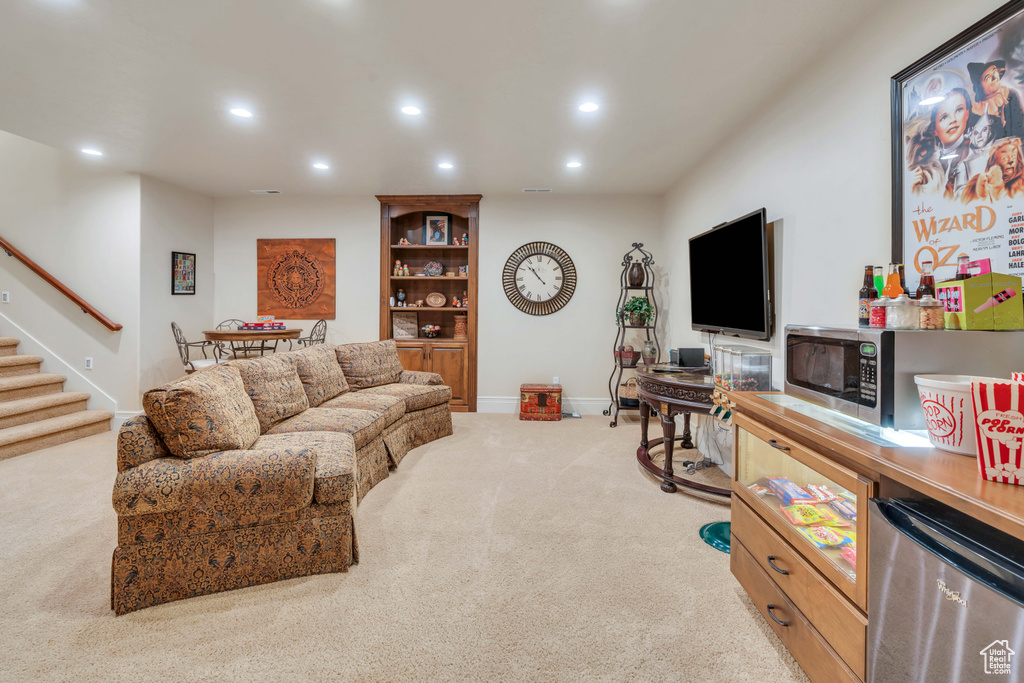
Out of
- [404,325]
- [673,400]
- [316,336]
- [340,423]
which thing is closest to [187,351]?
[316,336]

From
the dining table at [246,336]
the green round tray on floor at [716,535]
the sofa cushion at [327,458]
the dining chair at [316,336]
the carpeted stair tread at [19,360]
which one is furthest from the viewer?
the dining chair at [316,336]

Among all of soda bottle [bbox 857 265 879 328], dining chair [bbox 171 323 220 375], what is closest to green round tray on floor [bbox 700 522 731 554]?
soda bottle [bbox 857 265 879 328]

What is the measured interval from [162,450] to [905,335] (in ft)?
8.80

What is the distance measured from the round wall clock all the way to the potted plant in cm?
74

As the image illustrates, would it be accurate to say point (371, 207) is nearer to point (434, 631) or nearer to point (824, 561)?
point (434, 631)

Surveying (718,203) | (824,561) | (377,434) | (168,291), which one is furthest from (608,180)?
(168,291)

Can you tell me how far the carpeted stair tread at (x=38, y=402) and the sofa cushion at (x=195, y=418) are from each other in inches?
123

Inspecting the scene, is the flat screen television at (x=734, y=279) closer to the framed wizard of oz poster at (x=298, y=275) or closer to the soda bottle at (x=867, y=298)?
the soda bottle at (x=867, y=298)

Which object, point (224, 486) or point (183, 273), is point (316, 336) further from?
point (224, 486)

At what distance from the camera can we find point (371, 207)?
17.8ft

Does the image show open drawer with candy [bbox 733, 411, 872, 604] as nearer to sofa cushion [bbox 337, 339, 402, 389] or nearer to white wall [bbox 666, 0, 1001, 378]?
white wall [bbox 666, 0, 1001, 378]

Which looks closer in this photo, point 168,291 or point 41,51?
point 41,51

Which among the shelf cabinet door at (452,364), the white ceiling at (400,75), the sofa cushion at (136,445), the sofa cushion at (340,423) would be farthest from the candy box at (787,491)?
the shelf cabinet door at (452,364)

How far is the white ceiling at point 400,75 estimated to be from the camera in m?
2.08
